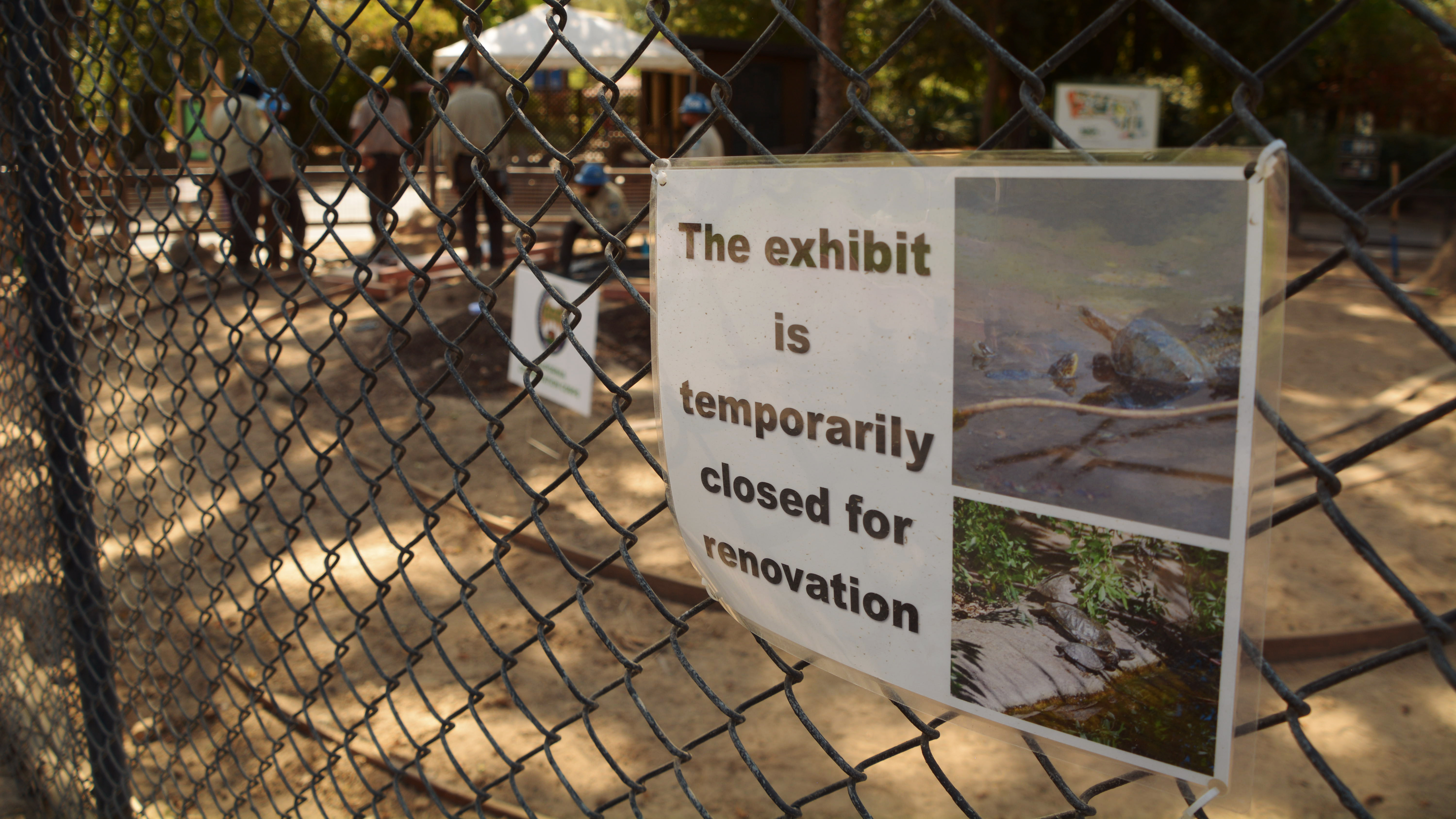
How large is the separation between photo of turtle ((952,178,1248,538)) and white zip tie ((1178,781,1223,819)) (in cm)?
21

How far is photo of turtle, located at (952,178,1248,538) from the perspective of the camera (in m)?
0.66

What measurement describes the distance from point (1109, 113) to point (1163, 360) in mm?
10565

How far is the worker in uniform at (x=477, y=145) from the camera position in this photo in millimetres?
8891

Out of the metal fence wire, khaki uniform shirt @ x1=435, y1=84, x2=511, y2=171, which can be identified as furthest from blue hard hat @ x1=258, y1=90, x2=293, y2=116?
khaki uniform shirt @ x1=435, y1=84, x2=511, y2=171

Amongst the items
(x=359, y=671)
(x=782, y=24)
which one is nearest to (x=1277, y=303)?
(x=782, y=24)

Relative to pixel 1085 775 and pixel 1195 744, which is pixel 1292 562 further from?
pixel 1195 744

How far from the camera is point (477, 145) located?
7.99 m

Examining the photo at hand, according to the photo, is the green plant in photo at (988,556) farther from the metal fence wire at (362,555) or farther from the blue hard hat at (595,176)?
the blue hard hat at (595,176)

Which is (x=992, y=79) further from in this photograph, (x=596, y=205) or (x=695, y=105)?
(x=596, y=205)

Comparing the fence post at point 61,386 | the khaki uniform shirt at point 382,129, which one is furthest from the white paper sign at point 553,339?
the khaki uniform shirt at point 382,129

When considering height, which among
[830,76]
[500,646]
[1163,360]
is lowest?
[500,646]

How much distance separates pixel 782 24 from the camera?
3.07 feet

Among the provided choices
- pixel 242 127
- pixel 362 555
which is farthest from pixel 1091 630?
pixel 242 127

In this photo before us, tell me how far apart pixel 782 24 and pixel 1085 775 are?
2439mm
